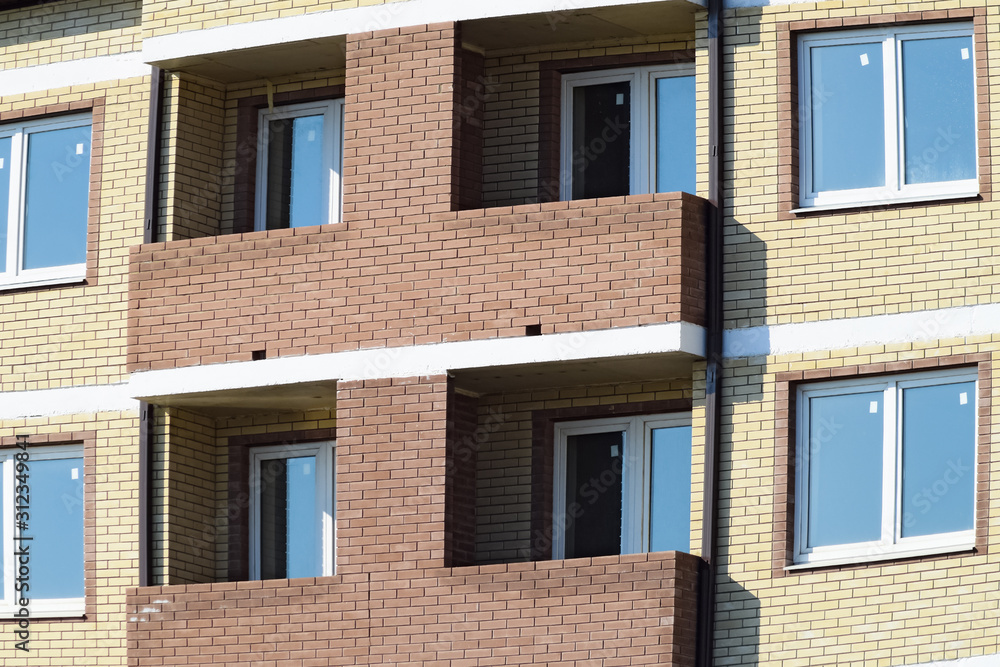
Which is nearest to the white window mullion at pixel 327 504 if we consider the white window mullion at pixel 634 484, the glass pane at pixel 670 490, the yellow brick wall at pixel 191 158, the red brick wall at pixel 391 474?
the red brick wall at pixel 391 474

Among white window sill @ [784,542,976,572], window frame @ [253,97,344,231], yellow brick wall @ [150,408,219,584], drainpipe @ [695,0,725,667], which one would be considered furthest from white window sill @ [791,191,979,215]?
yellow brick wall @ [150,408,219,584]

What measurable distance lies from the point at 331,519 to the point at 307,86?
4094 mm

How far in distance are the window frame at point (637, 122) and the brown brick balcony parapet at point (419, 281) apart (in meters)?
1.12

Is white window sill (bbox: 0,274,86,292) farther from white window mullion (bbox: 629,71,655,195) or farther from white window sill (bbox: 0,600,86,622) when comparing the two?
white window mullion (bbox: 629,71,655,195)

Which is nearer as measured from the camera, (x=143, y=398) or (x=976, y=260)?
(x=976, y=260)

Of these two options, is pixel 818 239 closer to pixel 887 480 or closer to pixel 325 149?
pixel 887 480

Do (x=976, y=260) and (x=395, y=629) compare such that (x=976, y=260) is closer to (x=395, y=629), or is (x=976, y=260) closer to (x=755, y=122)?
(x=755, y=122)

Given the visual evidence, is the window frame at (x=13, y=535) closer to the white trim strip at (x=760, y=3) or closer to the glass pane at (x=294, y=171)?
the glass pane at (x=294, y=171)

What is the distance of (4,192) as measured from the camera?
19.6 m

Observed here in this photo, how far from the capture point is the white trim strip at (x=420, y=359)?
54.1 feet

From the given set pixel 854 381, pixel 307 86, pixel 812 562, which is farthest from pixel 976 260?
pixel 307 86

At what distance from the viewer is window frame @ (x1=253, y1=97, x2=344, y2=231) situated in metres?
18.8

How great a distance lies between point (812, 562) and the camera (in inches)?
637

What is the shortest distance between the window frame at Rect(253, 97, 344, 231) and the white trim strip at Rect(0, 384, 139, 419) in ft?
6.72
